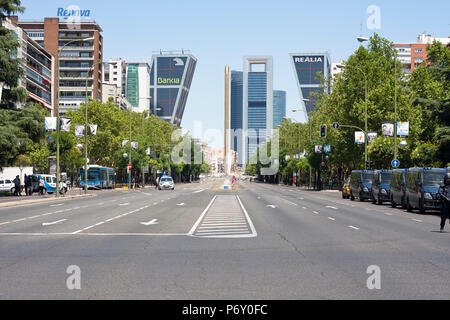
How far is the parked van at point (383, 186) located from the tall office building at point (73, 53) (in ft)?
309

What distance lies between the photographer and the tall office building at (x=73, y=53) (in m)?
127

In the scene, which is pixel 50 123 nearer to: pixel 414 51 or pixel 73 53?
pixel 73 53

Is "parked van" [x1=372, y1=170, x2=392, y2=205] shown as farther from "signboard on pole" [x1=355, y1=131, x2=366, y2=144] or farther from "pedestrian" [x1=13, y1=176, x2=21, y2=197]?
"pedestrian" [x1=13, y1=176, x2=21, y2=197]

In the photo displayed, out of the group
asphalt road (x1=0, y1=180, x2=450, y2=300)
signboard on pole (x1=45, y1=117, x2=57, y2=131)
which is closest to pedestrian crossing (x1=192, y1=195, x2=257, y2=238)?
asphalt road (x1=0, y1=180, x2=450, y2=300)

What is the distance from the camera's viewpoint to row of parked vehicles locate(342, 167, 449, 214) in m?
29.5

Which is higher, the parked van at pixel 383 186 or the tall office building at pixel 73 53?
the tall office building at pixel 73 53

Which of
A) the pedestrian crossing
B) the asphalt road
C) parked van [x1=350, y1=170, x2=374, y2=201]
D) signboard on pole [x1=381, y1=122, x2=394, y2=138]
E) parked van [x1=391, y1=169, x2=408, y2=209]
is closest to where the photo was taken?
the asphalt road

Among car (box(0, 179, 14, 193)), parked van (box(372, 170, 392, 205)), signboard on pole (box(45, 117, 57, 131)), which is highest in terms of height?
signboard on pole (box(45, 117, 57, 131))

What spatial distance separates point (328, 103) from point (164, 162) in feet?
150

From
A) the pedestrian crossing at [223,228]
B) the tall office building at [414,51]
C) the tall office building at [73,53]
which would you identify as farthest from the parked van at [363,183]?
A: the tall office building at [414,51]

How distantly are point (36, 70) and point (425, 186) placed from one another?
79820 mm

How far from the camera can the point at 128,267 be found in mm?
10383

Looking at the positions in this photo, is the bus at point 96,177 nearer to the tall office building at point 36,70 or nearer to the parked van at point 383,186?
the tall office building at point 36,70
